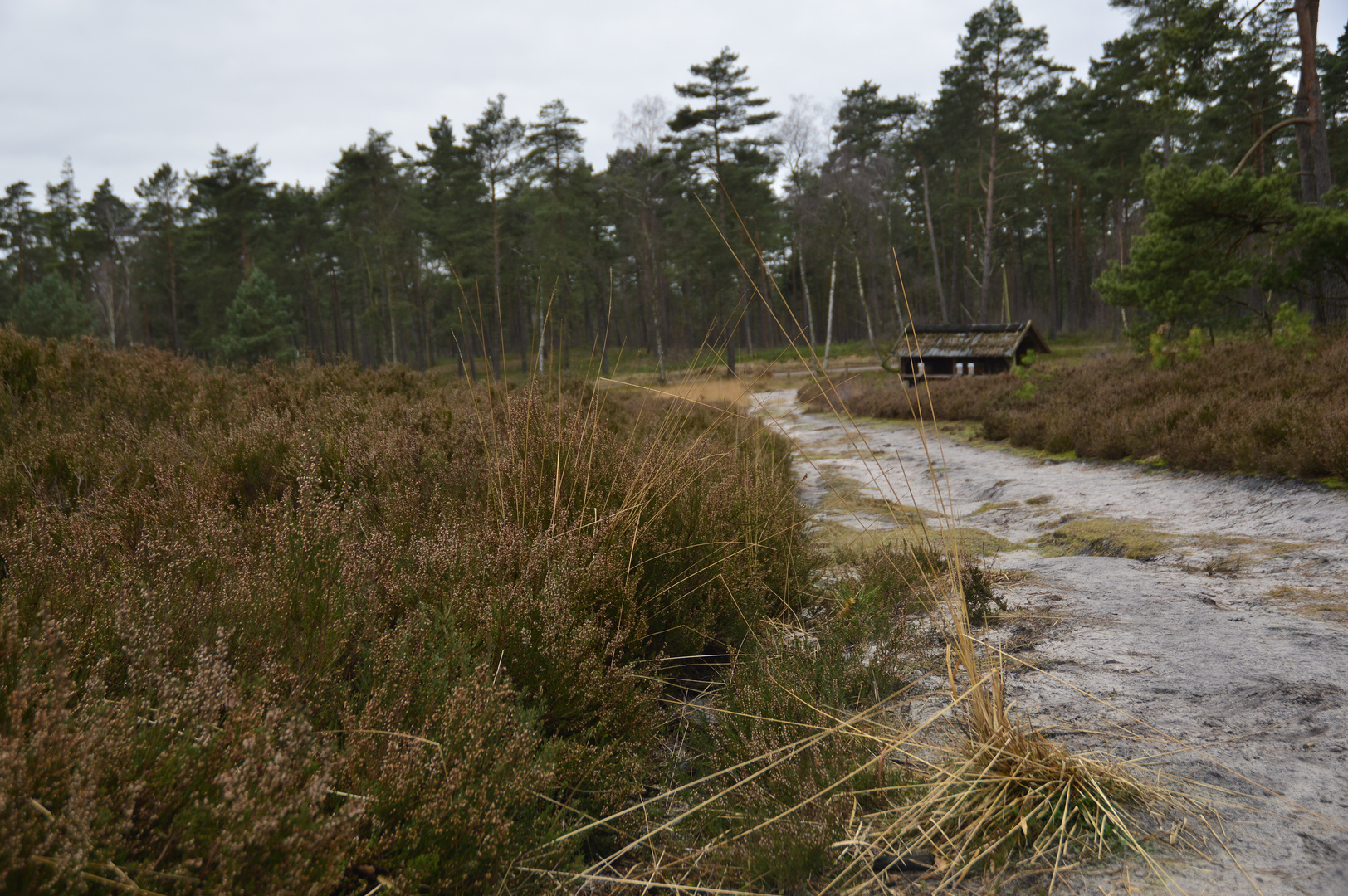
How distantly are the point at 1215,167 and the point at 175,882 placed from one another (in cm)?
1448

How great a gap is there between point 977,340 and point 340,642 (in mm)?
21870

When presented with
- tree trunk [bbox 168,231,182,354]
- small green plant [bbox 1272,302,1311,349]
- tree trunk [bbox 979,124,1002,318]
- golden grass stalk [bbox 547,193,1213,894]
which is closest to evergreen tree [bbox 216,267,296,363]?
tree trunk [bbox 168,231,182,354]

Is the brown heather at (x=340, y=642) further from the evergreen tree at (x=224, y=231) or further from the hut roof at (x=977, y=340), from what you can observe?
the evergreen tree at (x=224, y=231)

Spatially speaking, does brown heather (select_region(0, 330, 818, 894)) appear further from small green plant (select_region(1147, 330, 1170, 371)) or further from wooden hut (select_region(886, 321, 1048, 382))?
wooden hut (select_region(886, 321, 1048, 382))

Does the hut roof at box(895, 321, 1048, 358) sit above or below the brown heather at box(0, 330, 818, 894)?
above

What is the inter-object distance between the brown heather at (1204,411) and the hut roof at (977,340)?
21.2ft

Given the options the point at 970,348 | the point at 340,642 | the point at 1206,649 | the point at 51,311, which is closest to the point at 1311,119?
the point at 970,348

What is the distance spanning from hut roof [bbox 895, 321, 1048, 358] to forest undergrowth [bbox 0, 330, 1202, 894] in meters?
17.5

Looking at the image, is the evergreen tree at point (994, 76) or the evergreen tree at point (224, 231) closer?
the evergreen tree at point (994, 76)

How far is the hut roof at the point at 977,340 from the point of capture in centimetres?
A: 1966

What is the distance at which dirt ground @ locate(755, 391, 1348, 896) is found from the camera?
1.51 meters

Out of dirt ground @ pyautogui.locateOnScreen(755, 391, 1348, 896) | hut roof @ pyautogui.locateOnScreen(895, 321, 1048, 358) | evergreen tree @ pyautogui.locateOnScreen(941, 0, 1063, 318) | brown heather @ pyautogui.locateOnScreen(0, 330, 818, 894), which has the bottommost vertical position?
dirt ground @ pyautogui.locateOnScreen(755, 391, 1348, 896)

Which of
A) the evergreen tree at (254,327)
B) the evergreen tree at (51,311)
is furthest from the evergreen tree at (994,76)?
the evergreen tree at (51,311)

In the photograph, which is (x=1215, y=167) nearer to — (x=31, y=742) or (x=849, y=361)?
(x=31, y=742)
